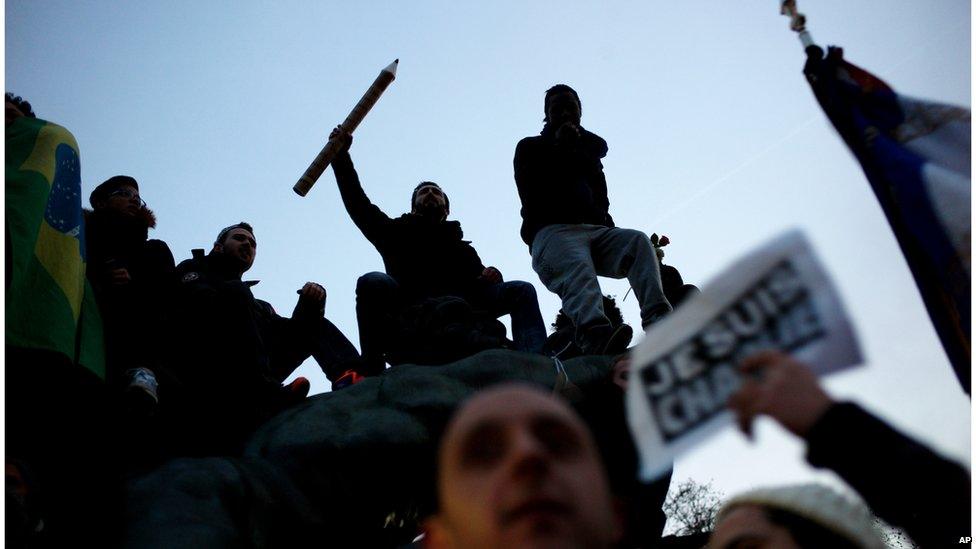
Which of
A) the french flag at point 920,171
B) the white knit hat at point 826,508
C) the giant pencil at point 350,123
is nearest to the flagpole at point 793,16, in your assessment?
the french flag at point 920,171

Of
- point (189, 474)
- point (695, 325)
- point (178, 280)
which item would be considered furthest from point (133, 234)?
point (695, 325)

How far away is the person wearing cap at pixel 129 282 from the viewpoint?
16.9 ft

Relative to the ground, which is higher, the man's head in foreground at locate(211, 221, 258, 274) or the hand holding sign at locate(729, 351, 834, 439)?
the man's head in foreground at locate(211, 221, 258, 274)

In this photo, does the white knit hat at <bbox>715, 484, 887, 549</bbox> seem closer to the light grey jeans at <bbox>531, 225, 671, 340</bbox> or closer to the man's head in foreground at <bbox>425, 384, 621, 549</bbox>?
the man's head in foreground at <bbox>425, 384, 621, 549</bbox>

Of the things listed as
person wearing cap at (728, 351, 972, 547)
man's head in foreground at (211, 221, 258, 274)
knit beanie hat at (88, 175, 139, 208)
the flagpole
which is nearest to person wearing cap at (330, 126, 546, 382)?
man's head in foreground at (211, 221, 258, 274)

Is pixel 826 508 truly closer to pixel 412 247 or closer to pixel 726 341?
pixel 726 341

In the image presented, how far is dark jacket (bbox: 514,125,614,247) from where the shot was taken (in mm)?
7238

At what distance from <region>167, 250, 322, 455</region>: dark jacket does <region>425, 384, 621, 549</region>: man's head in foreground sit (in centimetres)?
395

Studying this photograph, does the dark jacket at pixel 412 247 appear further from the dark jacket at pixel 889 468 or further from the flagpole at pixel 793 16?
the dark jacket at pixel 889 468

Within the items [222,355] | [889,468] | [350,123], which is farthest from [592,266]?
[889,468]

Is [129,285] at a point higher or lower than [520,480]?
higher

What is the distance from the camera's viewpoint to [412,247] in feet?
24.4

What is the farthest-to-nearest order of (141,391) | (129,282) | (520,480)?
(129,282) → (141,391) → (520,480)

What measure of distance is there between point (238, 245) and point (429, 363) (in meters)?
1.70
